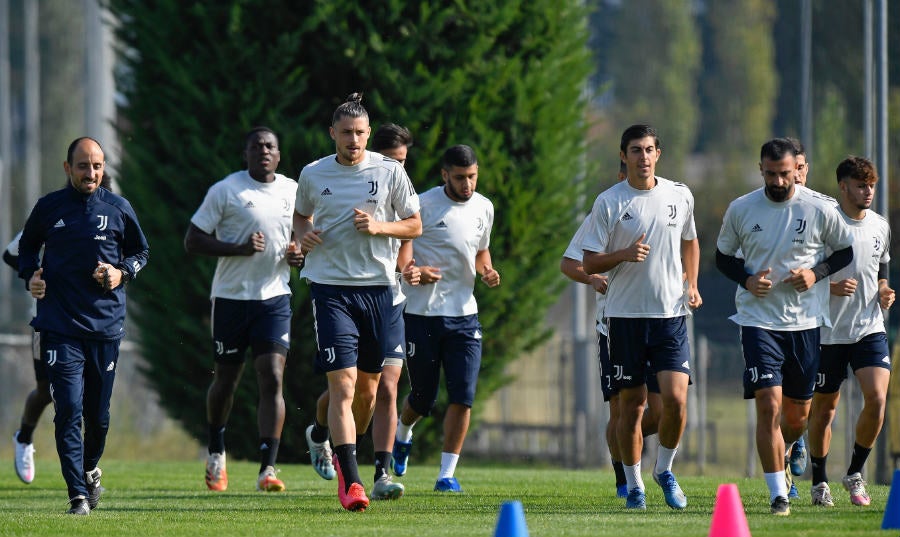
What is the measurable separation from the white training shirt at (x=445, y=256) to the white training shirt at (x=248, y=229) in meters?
1.07

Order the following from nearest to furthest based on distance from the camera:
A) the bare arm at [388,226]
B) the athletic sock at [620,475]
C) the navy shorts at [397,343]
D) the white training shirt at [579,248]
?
1. the bare arm at [388,226]
2. the white training shirt at [579,248]
3. the navy shorts at [397,343]
4. the athletic sock at [620,475]

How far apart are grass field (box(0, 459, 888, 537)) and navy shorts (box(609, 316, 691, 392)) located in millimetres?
875

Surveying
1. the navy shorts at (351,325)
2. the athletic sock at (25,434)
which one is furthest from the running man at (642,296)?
the athletic sock at (25,434)

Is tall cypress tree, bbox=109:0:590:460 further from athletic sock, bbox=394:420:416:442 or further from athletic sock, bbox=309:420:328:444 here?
athletic sock, bbox=394:420:416:442

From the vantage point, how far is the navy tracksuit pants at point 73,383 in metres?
9.73

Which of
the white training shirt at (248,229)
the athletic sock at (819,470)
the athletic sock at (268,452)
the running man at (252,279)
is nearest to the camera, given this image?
the athletic sock at (819,470)

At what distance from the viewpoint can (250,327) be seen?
39.3 feet

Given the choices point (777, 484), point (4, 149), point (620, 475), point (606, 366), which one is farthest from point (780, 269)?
point (4, 149)

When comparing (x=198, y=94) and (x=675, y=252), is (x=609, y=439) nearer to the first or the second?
(x=675, y=252)

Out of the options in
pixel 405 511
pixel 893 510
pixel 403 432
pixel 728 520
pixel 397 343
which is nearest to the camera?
pixel 728 520

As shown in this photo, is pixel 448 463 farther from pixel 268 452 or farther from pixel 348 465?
pixel 348 465

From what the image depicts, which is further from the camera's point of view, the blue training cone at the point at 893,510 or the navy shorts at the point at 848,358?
the navy shorts at the point at 848,358

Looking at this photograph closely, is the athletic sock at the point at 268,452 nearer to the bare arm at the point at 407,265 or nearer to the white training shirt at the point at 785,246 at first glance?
the bare arm at the point at 407,265

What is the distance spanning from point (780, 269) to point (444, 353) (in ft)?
9.26
